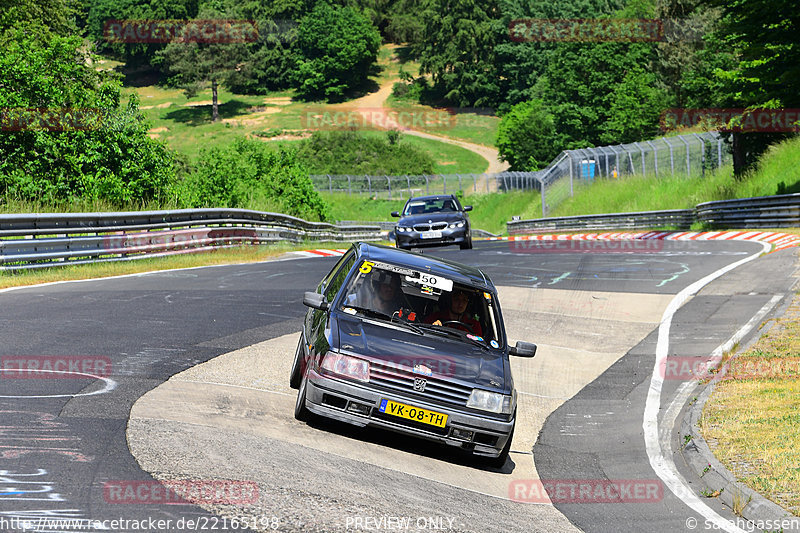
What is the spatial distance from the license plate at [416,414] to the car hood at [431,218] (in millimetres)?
17132

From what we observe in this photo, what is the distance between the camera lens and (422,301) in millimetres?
9039

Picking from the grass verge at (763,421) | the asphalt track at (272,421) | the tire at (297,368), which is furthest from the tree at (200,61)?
the tire at (297,368)

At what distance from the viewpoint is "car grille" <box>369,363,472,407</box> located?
7844mm

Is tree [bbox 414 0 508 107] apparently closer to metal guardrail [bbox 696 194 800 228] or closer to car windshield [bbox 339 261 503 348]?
metal guardrail [bbox 696 194 800 228]

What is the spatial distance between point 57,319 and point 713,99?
52.0 m

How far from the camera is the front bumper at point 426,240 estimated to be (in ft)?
80.8

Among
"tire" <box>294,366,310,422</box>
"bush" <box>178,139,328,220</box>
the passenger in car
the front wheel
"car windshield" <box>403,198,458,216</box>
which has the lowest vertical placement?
"bush" <box>178,139,328,220</box>

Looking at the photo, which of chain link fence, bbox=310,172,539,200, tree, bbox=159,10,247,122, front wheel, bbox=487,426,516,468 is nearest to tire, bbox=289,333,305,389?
front wheel, bbox=487,426,516,468

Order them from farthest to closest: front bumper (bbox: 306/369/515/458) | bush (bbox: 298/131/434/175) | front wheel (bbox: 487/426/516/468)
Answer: bush (bbox: 298/131/434/175), front wheel (bbox: 487/426/516/468), front bumper (bbox: 306/369/515/458)

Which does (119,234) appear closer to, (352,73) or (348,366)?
(348,366)

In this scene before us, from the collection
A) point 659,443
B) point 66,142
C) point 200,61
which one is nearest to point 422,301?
point 659,443

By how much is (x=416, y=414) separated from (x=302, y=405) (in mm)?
1048

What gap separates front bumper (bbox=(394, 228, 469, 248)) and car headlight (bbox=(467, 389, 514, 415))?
16.7m

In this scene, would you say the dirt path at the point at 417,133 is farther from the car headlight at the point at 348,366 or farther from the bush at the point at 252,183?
the car headlight at the point at 348,366
